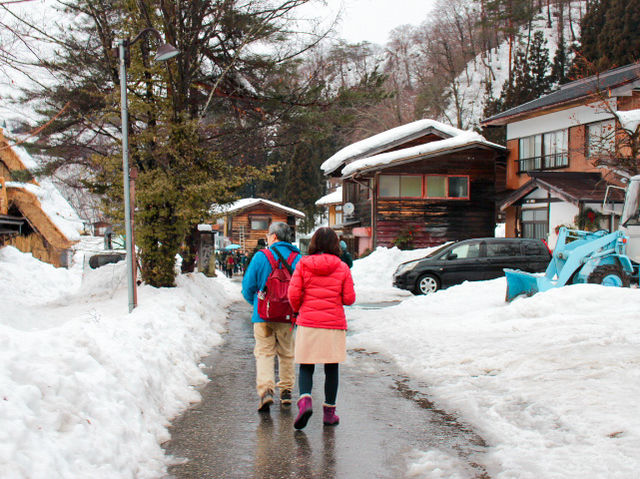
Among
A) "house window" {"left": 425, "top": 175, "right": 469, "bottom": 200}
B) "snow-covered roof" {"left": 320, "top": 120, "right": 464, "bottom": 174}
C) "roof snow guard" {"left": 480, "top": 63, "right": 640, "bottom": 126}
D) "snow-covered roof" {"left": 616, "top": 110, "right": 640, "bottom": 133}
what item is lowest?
"house window" {"left": 425, "top": 175, "right": 469, "bottom": 200}

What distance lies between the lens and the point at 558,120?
88.8ft

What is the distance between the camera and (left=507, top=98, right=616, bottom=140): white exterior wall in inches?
969

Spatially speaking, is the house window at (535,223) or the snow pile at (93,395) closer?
the snow pile at (93,395)

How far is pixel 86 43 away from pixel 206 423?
14.3 m

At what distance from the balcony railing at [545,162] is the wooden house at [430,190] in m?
1.24

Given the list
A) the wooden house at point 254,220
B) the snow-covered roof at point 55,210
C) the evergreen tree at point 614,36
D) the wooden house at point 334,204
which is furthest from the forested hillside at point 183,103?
the wooden house at point 254,220

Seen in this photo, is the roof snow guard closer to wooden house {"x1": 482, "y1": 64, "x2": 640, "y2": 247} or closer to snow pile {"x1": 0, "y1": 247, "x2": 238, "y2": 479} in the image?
wooden house {"x1": 482, "y1": 64, "x2": 640, "y2": 247}

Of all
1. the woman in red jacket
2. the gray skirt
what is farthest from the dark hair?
the gray skirt

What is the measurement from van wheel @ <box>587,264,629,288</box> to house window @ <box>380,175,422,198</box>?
1791 centimetres

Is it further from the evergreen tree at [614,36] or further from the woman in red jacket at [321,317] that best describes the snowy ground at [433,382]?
the evergreen tree at [614,36]

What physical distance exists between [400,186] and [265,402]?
2399 cm

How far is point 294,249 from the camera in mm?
5988

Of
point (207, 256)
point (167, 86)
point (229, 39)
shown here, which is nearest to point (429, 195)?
point (207, 256)

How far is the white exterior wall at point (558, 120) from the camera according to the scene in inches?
969
